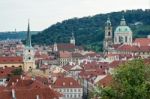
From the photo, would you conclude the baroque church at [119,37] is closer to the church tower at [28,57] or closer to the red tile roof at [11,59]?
the red tile roof at [11,59]

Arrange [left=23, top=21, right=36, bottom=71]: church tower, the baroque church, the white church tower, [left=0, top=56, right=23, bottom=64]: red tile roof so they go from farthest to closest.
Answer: the white church tower
the baroque church
[left=0, top=56, right=23, bottom=64]: red tile roof
[left=23, top=21, right=36, bottom=71]: church tower

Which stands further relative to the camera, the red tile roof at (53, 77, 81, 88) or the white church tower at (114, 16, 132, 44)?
the white church tower at (114, 16, 132, 44)

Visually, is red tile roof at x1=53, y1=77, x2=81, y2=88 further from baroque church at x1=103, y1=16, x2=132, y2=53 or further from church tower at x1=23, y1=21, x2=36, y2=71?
baroque church at x1=103, y1=16, x2=132, y2=53

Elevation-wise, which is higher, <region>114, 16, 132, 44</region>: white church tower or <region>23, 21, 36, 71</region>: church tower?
<region>114, 16, 132, 44</region>: white church tower

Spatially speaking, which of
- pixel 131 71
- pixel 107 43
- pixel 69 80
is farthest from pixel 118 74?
pixel 107 43

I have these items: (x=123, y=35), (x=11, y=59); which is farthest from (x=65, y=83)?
(x=123, y=35)

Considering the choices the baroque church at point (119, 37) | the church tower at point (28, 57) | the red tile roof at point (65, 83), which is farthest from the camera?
the baroque church at point (119, 37)

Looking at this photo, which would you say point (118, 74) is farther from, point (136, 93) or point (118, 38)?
point (118, 38)

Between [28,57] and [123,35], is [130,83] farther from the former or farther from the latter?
[123,35]

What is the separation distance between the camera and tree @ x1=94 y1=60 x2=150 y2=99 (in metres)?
25.3

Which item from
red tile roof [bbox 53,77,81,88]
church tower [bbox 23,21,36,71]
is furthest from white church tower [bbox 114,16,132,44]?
red tile roof [bbox 53,77,81,88]

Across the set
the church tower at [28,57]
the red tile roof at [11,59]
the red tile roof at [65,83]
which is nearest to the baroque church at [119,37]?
the red tile roof at [11,59]

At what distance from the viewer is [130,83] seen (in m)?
26.0

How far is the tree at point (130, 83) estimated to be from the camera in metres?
25.3
